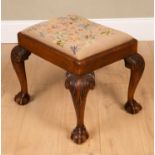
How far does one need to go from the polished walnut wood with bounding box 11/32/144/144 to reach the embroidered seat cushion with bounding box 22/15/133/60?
0.06 feet

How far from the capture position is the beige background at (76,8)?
2.43 meters

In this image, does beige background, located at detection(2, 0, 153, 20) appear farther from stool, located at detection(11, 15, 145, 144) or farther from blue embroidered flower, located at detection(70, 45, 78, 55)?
blue embroidered flower, located at detection(70, 45, 78, 55)

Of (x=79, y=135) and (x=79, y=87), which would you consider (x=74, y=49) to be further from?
(x=79, y=135)

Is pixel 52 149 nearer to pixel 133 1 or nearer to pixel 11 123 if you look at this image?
pixel 11 123

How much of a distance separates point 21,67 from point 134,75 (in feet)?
1.73

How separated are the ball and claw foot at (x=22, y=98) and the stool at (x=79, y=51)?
0.32ft

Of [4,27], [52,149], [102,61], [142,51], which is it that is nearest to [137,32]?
[142,51]

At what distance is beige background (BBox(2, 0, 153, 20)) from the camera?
95.6 inches

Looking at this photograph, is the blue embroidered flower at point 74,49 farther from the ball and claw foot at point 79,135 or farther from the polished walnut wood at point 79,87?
the ball and claw foot at point 79,135

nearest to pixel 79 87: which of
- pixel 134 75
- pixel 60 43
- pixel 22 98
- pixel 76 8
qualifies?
pixel 60 43

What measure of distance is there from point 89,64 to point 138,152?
415 millimetres

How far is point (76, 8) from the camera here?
2.45m

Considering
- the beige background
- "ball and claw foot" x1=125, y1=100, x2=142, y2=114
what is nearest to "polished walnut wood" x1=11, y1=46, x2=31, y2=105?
"ball and claw foot" x1=125, y1=100, x2=142, y2=114

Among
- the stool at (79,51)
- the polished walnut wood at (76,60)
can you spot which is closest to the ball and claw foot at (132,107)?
the stool at (79,51)
